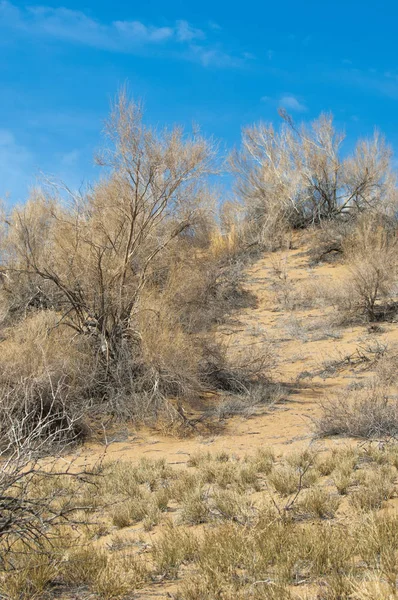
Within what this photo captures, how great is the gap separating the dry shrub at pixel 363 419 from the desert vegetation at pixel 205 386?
0.03 m

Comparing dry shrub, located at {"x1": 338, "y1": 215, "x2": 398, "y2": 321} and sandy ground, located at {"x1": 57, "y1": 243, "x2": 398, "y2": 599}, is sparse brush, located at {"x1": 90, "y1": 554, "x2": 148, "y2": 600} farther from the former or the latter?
dry shrub, located at {"x1": 338, "y1": 215, "x2": 398, "y2": 321}

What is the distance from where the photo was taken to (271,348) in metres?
16.5

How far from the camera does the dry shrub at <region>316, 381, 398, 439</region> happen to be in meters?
7.85

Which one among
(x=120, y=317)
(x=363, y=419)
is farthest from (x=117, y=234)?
(x=363, y=419)

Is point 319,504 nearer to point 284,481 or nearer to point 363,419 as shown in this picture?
point 284,481

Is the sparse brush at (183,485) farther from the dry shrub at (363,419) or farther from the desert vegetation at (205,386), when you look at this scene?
the dry shrub at (363,419)

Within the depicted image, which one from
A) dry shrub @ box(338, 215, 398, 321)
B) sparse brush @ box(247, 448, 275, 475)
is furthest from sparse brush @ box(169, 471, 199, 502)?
dry shrub @ box(338, 215, 398, 321)

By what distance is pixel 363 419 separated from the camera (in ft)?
26.5

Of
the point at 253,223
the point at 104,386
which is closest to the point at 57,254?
the point at 104,386

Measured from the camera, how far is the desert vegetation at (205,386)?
3863mm

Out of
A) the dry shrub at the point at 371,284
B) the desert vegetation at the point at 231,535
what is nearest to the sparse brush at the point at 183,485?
the desert vegetation at the point at 231,535

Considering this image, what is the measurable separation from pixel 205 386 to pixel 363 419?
4922mm

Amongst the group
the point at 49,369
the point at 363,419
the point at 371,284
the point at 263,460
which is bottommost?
the point at 263,460

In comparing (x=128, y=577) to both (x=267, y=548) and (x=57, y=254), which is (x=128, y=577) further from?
(x=57, y=254)
